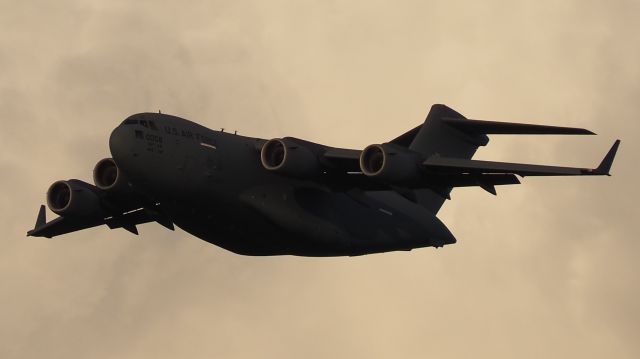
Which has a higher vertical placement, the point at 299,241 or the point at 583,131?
the point at 583,131

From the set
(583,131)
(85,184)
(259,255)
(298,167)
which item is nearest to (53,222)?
(85,184)

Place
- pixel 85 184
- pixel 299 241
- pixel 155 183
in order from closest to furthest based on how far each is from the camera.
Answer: pixel 155 183 → pixel 299 241 → pixel 85 184

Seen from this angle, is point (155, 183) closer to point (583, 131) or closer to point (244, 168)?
point (244, 168)

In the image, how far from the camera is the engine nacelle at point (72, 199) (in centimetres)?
Result: 3422

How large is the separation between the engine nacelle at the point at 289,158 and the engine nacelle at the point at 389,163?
126cm

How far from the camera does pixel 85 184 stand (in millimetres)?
34844

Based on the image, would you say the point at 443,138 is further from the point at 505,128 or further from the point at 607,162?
the point at 607,162

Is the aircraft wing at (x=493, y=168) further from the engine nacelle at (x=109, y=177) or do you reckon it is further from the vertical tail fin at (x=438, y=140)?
the engine nacelle at (x=109, y=177)

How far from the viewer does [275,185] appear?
3161 centimetres

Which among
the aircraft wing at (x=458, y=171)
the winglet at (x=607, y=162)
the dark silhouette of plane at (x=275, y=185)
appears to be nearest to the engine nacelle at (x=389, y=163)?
the dark silhouette of plane at (x=275, y=185)

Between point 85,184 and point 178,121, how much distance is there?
5.19 m

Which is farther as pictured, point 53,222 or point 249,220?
point 53,222

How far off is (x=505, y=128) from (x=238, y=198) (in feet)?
24.2

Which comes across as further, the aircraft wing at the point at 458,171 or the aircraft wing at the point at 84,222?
the aircraft wing at the point at 84,222
